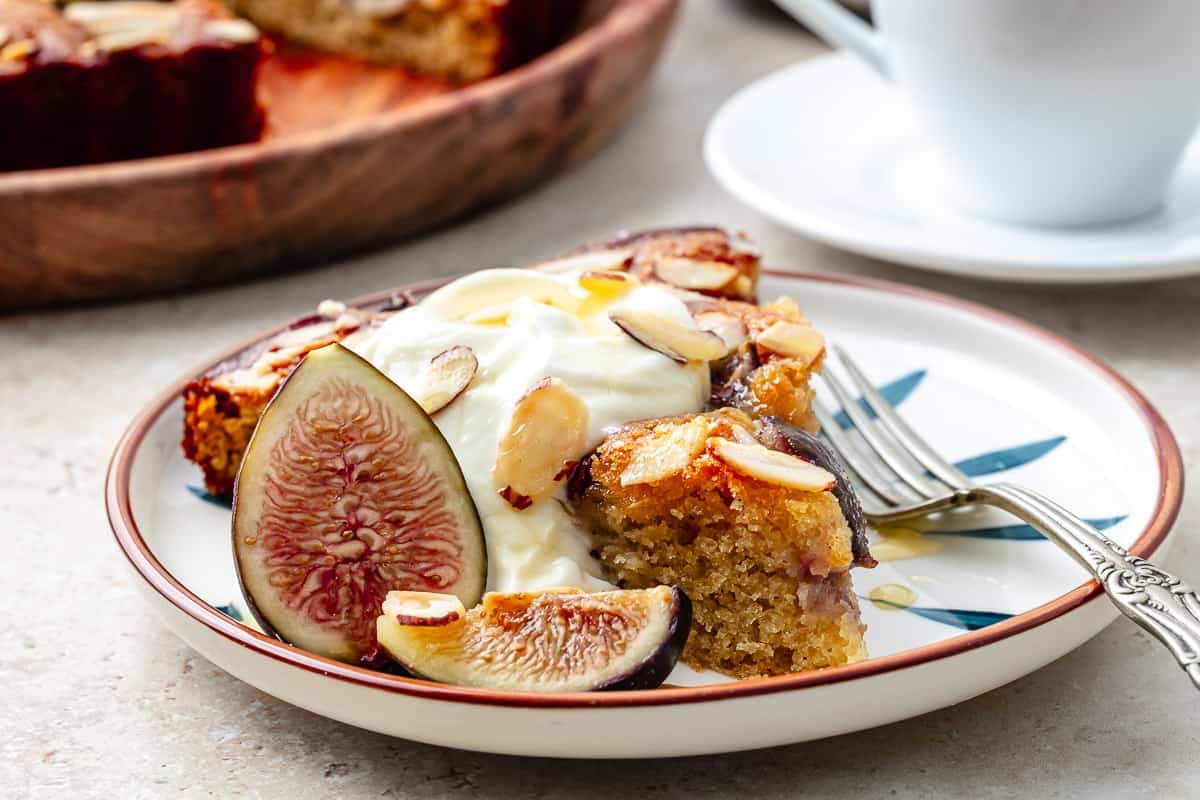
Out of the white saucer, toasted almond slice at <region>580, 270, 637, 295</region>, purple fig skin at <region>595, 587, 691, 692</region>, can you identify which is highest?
toasted almond slice at <region>580, 270, 637, 295</region>

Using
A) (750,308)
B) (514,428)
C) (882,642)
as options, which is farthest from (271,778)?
(750,308)

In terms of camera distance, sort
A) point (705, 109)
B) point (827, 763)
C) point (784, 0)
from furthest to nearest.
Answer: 1. point (705, 109)
2. point (784, 0)
3. point (827, 763)

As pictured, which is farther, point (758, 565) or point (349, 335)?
point (349, 335)

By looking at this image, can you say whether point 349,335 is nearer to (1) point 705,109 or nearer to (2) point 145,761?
(2) point 145,761

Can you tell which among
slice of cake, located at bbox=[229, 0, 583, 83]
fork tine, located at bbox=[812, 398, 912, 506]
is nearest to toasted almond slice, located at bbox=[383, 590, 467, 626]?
fork tine, located at bbox=[812, 398, 912, 506]

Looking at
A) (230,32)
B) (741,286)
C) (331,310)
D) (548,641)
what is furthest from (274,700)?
(230,32)

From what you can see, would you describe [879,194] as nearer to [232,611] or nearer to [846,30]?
[846,30]

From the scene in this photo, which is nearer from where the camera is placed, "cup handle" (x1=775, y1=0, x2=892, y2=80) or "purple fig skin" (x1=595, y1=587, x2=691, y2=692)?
"purple fig skin" (x1=595, y1=587, x2=691, y2=692)

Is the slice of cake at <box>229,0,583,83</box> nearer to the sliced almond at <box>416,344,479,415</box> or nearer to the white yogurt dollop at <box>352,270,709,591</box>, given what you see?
the white yogurt dollop at <box>352,270,709,591</box>
